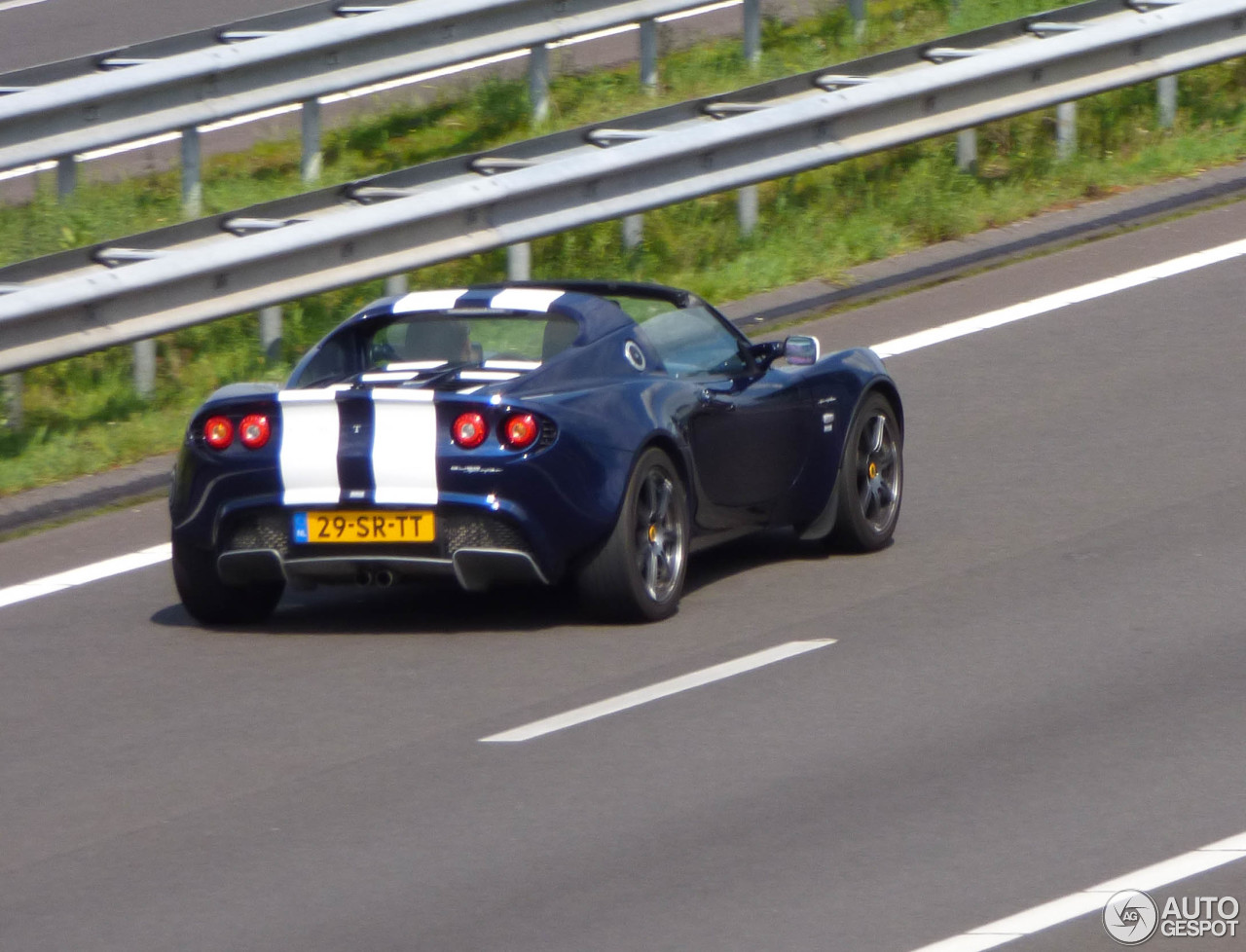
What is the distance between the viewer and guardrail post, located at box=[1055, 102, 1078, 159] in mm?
16312

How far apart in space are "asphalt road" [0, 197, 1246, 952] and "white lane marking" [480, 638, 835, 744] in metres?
0.07

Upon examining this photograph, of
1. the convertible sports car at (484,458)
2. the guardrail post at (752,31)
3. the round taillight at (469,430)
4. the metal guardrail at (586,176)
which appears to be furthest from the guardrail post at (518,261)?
the guardrail post at (752,31)

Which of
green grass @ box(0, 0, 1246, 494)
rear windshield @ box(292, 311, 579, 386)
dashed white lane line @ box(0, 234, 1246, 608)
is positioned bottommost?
dashed white lane line @ box(0, 234, 1246, 608)

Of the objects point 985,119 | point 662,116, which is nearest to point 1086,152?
point 985,119

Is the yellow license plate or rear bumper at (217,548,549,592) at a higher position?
the yellow license plate

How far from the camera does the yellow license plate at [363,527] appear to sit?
339 inches

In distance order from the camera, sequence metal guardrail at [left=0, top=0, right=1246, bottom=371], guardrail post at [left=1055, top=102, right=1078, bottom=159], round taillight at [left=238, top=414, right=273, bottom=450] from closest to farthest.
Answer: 1. round taillight at [left=238, top=414, right=273, bottom=450]
2. metal guardrail at [left=0, top=0, right=1246, bottom=371]
3. guardrail post at [left=1055, top=102, right=1078, bottom=159]

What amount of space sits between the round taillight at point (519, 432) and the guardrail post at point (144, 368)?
4.16m

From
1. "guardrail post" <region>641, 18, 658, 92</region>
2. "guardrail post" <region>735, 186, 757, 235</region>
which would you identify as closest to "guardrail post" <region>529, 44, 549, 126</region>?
"guardrail post" <region>641, 18, 658, 92</region>

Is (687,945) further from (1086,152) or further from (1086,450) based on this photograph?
(1086,152)

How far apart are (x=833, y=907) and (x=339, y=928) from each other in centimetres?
115

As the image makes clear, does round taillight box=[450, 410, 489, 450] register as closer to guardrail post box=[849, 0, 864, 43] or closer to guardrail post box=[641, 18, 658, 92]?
guardrail post box=[641, 18, 658, 92]

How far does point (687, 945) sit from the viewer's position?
566cm

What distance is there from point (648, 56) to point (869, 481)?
305 inches
